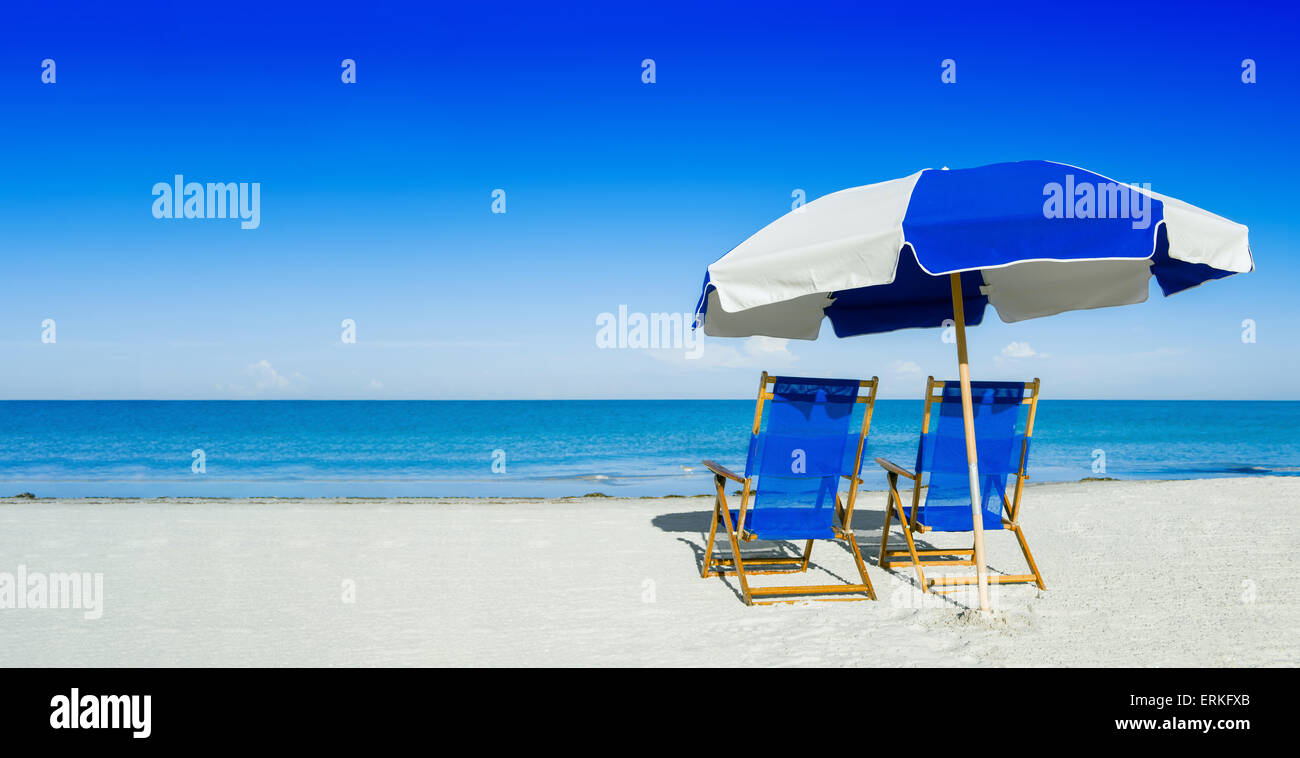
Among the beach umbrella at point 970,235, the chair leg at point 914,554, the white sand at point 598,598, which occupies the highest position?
the beach umbrella at point 970,235

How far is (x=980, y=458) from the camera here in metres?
4.61

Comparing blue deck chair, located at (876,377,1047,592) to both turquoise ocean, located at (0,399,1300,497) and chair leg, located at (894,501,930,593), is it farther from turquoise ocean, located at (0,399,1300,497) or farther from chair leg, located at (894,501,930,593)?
turquoise ocean, located at (0,399,1300,497)

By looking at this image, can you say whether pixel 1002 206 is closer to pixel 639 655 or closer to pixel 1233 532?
pixel 639 655

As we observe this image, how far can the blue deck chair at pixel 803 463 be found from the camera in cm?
434

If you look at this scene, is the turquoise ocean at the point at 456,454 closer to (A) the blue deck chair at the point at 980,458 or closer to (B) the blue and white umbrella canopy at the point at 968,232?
(A) the blue deck chair at the point at 980,458

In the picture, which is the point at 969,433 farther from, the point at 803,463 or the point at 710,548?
the point at 710,548

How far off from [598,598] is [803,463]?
130cm

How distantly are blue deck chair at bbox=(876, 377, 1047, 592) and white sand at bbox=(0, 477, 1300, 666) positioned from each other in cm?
36

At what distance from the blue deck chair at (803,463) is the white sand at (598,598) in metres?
0.37

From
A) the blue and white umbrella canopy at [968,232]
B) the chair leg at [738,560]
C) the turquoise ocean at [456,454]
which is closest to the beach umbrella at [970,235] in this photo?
the blue and white umbrella canopy at [968,232]

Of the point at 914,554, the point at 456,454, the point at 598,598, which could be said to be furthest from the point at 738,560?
the point at 456,454

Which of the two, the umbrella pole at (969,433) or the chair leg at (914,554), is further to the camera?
the chair leg at (914,554)

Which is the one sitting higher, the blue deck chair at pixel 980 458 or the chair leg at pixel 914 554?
the blue deck chair at pixel 980 458
